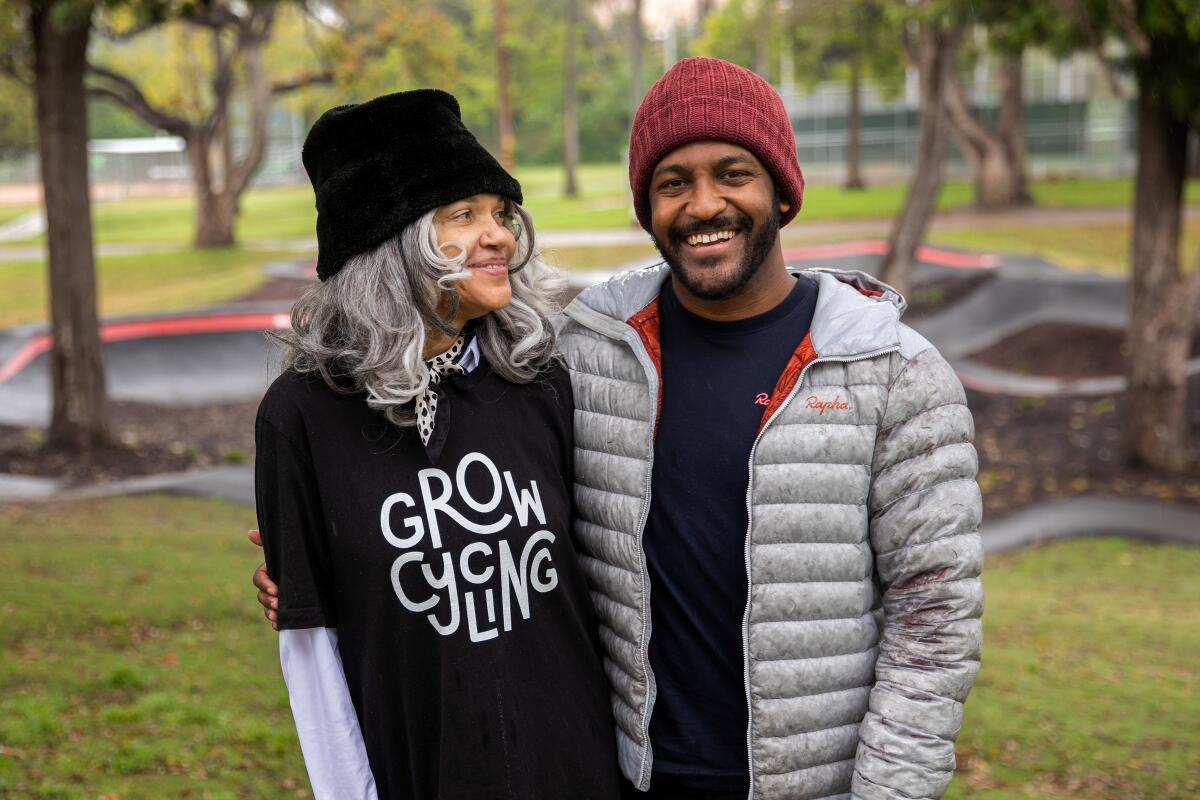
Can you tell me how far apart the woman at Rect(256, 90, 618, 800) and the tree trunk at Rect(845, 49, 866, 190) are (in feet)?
97.5

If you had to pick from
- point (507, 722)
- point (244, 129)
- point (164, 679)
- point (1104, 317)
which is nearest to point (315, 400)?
point (507, 722)

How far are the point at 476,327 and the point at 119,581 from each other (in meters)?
5.73

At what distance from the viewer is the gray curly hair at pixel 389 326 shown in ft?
7.53

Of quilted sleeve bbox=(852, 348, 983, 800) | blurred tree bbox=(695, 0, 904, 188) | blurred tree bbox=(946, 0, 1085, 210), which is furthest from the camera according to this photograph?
blurred tree bbox=(946, 0, 1085, 210)

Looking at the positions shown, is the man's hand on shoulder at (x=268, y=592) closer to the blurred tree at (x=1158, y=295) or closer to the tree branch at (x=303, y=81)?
the blurred tree at (x=1158, y=295)

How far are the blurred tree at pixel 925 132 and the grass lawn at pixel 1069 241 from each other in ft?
18.1

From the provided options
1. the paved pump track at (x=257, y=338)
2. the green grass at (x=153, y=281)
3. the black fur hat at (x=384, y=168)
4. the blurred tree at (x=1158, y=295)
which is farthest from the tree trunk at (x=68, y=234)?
the green grass at (x=153, y=281)

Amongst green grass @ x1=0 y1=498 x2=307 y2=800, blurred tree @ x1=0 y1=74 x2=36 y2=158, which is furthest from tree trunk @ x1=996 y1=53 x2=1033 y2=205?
blurred tree @ x1=0 y1=74 x2=36 y2=158

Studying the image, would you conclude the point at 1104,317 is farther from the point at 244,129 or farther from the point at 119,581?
the point at 244,129

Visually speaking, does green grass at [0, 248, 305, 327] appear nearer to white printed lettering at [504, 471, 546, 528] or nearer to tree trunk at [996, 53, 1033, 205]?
tree trunk at [996, 53, 1033, 205]

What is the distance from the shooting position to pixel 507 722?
2.30 metres

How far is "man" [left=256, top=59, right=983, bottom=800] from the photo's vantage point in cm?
224

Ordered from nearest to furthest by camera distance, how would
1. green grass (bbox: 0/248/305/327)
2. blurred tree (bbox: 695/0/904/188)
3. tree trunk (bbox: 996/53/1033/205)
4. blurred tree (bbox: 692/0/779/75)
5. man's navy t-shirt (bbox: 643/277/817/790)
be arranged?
1. man's navy t-shirt (bbox: 643/277/817/790)
2. green grass (bbox: 0/248/305/327)
3. blurred tree (bbox: 695/0/904/188)
4. tree trunk (bbox: 996/53/1033/205)
5. blurred tree (bbox: 692/0/779/75)

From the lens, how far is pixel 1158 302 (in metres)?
11.2
